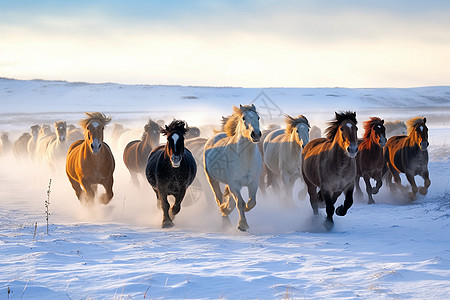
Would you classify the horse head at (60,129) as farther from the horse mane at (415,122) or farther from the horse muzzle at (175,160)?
the horse mane at (415,122)

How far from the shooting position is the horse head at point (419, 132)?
35.8 feet

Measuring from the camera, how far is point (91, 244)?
652 cm

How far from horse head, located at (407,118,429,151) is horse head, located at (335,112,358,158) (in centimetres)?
389

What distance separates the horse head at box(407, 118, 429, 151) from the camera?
1092 cm

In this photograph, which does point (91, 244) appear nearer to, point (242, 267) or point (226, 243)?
point (226, 243)

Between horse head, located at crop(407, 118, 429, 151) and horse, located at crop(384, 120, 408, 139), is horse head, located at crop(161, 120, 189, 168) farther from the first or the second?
horse, located at crop(384, 120, 408, 139)

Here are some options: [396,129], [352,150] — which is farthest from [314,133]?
[352,150]

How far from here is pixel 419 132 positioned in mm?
11094

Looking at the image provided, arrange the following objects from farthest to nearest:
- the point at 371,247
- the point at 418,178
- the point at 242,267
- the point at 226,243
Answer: the point at 418,178 < the point at 226,243 < the point at 371,247 < the point at 242,267

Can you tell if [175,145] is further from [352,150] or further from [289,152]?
[289,152]

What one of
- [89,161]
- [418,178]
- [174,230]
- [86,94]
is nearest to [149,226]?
[174,230]

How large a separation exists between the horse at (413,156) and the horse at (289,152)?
2.63m

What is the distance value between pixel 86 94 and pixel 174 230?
289 feet

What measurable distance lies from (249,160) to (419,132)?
5218 mm
